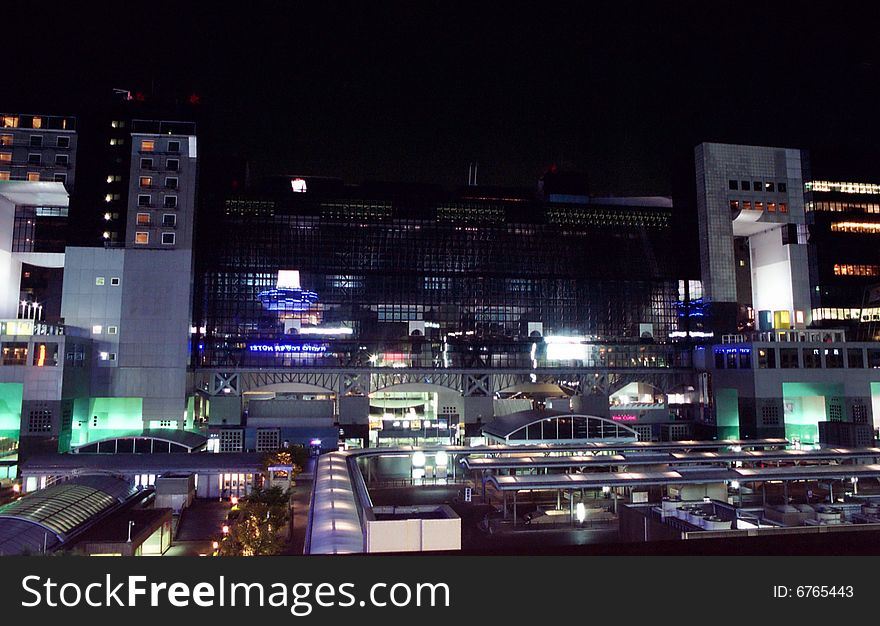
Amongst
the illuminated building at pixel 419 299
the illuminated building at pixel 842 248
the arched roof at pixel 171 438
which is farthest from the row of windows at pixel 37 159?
the illuminated building at pixel 842 248

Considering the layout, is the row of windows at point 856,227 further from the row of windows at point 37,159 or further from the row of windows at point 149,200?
the row of windows at point 37,159

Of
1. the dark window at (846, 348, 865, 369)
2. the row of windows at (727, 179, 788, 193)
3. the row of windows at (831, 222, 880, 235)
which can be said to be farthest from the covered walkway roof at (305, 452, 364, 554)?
the row of windows at (831, 222, 880, 235)

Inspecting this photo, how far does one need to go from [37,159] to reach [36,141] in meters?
2.74

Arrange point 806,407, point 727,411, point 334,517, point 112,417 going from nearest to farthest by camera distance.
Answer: point 334,517 → point 112,417 → point 727,411 → point 806,407

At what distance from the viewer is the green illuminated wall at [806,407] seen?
94000 millimetres

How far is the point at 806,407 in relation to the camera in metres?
102

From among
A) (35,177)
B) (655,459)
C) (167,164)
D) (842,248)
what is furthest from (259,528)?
(842,248)

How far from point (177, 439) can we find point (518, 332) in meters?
53.4

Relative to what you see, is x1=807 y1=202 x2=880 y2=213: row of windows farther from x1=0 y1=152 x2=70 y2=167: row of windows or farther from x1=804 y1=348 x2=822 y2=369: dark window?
x1=0 y1=152 x2=70 y2=167: row of windows

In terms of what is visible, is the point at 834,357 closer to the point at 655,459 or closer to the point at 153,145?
the point at 655,459

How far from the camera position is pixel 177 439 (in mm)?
65188

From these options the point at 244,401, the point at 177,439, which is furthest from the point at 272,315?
the point at 177,439

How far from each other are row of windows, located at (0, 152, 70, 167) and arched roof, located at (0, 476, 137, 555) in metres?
62.1
